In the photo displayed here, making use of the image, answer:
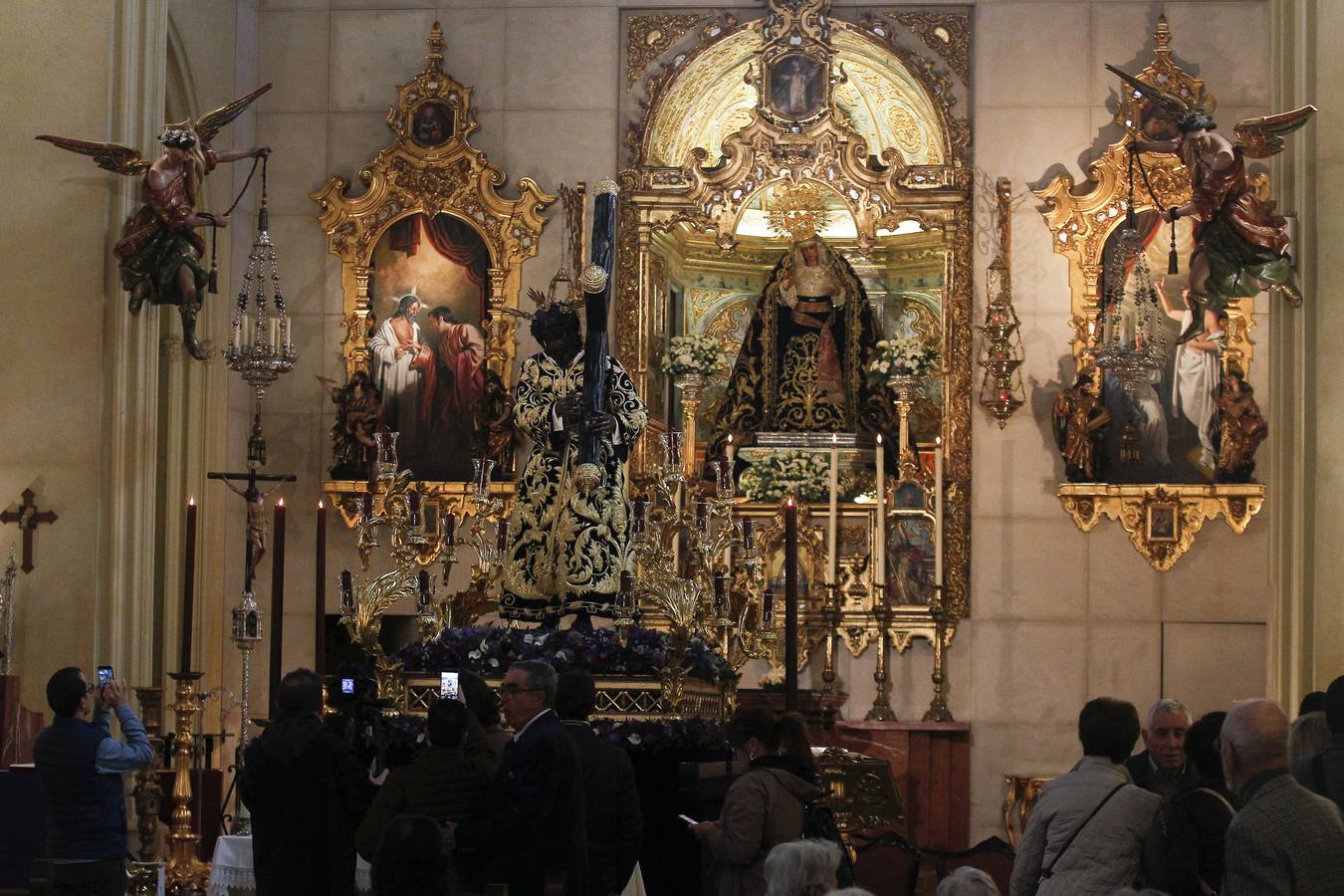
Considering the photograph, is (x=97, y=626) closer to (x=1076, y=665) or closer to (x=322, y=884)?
(x=322, y=884)

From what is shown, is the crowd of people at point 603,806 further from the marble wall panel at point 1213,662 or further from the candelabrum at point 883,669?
the marble wall panel at point 1213,662

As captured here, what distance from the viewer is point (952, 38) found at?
54.0 ft

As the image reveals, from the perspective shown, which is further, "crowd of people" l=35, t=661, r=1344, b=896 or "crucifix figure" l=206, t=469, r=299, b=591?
"crucifix figure" l=206, t=469, r=299, b=591

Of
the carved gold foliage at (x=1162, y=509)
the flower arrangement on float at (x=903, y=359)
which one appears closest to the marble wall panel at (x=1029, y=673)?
the carved gold foliage at (x=1162, y=509)

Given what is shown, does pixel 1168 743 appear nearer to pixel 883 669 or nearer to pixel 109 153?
pixel 109 153

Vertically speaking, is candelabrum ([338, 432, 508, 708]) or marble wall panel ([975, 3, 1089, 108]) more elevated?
marble wall panel ([975, 3, 1089, 108])

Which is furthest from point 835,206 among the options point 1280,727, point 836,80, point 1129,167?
point 1280,727

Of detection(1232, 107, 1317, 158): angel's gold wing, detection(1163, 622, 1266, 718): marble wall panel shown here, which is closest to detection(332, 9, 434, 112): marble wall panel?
detection(1232, 107, 1317, 158): angel's gold wing

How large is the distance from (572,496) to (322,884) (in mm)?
3347

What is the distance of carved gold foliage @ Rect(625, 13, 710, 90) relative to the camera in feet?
54.7

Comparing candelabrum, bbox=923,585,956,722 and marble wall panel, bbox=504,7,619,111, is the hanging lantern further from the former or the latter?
marble wall panel, bbox=504,7,619,111

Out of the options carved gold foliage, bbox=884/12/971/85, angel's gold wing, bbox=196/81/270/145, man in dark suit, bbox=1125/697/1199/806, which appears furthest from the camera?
carved gold foliage, bbox=884/12/971/85

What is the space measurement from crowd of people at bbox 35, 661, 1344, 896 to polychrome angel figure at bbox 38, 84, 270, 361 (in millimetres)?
4970

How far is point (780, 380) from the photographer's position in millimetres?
17062
